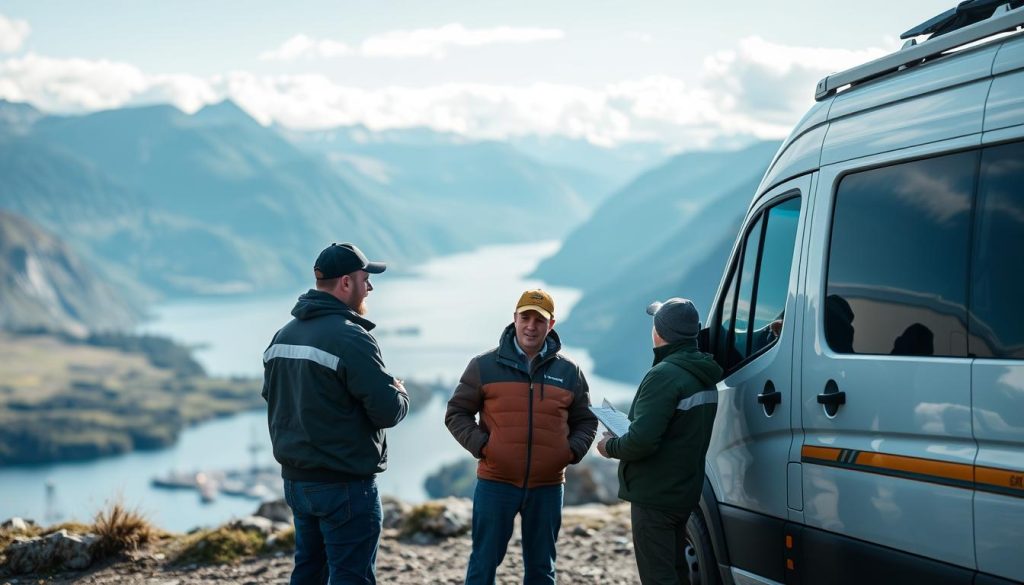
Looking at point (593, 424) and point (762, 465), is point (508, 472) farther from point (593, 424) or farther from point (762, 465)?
point (762, 465)

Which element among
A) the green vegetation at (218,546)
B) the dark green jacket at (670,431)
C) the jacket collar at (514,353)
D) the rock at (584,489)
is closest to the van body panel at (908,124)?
the dark green jacket at (670,431)

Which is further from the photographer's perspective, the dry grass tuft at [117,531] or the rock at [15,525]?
the rock at [15,525]

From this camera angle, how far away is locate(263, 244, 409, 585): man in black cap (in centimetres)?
498

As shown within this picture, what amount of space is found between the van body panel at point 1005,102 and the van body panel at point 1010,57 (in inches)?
1.0

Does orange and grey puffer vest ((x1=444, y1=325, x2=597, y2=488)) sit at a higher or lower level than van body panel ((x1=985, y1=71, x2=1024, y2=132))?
lower

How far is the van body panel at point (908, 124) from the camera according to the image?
3691 millimetres

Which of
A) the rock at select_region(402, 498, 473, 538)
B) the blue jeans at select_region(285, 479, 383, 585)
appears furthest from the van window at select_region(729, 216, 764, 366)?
the rock at select_region(402, 498, 473, 538)

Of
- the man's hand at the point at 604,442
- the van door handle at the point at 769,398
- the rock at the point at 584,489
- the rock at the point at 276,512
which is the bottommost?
the rock at the point at 584,489

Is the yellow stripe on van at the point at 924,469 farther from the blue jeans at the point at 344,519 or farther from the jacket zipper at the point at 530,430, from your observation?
the blue jeans at the point at 344,519

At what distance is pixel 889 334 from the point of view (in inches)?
157

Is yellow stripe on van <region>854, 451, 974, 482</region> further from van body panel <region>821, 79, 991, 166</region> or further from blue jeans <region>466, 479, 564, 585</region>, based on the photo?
blue jeans <region>466, 479, 564, 585</region>

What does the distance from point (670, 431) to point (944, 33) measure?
2.30 m

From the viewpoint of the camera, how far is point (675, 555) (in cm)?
503

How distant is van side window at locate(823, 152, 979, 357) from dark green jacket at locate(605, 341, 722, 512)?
29.0 inches
